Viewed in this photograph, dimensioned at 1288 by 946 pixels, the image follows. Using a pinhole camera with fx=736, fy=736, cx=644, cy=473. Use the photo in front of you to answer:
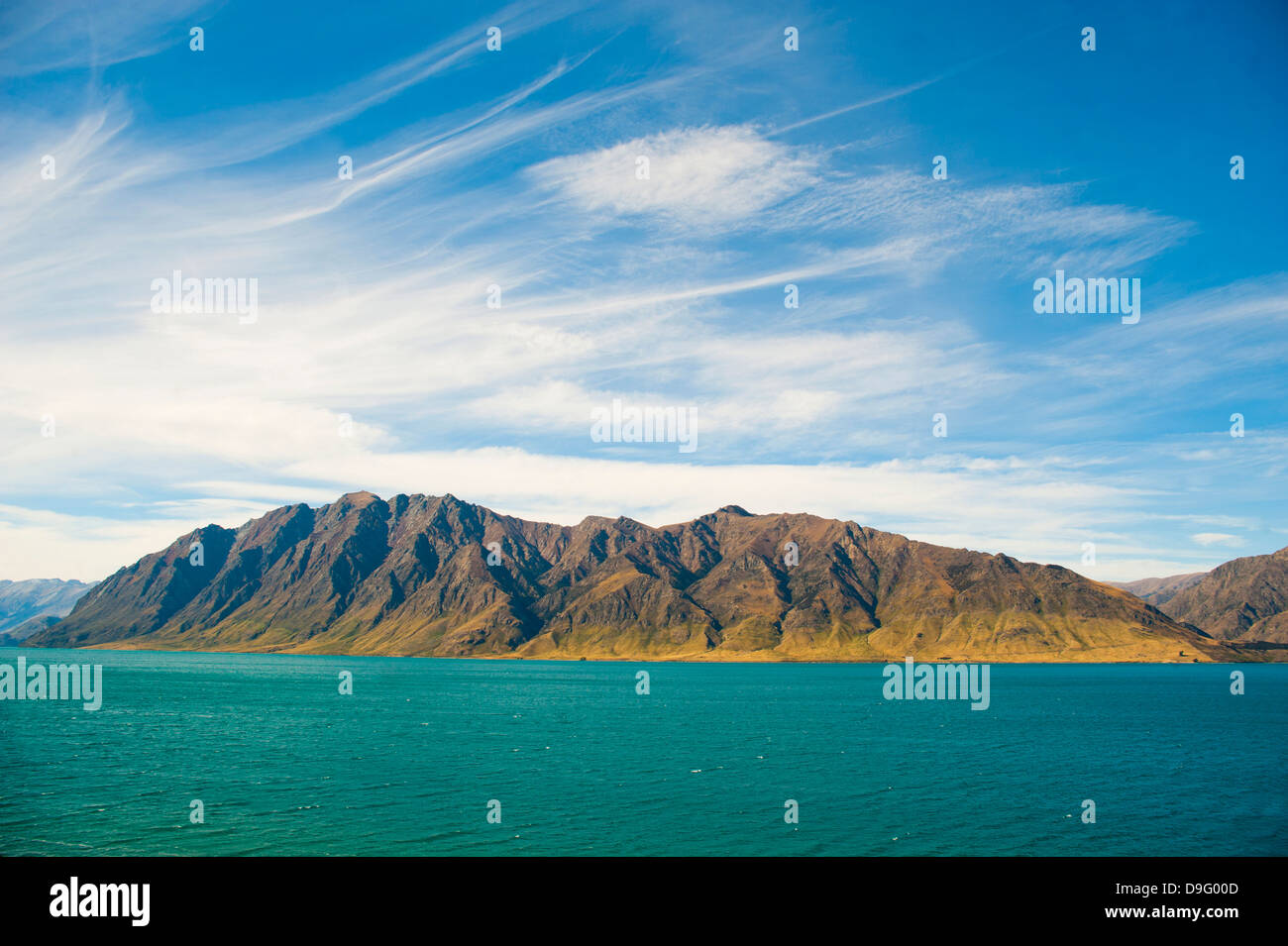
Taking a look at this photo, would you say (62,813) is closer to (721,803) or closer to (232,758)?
(232,758)

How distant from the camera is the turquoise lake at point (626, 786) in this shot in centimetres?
5562

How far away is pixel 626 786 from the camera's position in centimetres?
7656

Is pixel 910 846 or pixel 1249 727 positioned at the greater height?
pixel 910 846

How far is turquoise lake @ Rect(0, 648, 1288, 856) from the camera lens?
5562 centimetres

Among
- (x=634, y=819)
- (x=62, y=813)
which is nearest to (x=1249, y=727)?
(x=634, y=819)

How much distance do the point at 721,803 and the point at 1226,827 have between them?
42.7 meters

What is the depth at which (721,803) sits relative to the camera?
6806 cm
